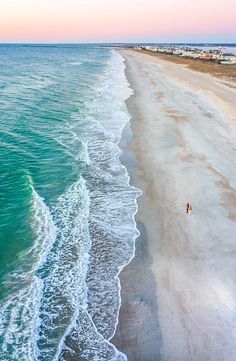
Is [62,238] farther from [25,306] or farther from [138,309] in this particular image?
[138,309]

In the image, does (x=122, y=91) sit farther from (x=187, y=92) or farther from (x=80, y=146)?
(x=80, y=146)

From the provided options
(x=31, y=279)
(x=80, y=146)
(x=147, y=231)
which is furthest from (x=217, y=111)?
(x=31, y=279)

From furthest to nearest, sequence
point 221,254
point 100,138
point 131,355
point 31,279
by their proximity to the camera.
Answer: point 100,138
point 221,254
point 31,279
point 131,355

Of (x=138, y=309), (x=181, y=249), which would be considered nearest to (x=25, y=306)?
(x=138, y=309)

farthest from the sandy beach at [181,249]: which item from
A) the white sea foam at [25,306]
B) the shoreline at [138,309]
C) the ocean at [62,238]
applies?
the white sea foam at [25,306]

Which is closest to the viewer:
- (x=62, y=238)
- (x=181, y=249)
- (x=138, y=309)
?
(x=138, y=309)

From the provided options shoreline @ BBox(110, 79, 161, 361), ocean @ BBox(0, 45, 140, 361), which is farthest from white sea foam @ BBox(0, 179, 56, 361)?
shoreline @ BBox(110, 79, 161, 361)

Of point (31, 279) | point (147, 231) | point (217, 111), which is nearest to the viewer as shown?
point (31, 279)
